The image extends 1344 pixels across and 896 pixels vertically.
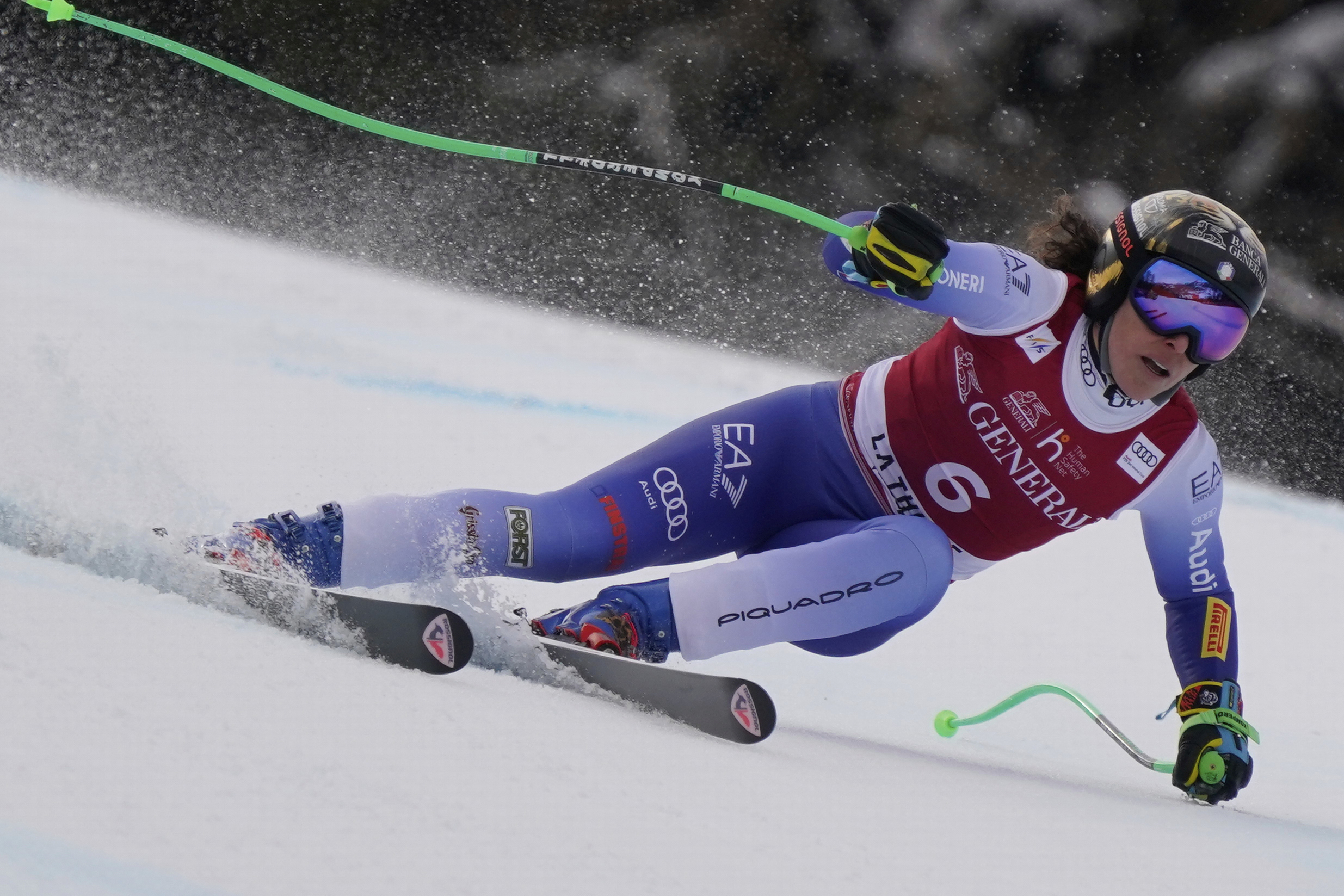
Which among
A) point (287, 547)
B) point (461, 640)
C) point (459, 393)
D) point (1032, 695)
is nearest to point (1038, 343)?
point (1032, 695)

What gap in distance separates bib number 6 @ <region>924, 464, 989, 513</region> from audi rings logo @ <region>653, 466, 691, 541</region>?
1.14 feet

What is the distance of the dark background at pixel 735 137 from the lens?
5.37 m

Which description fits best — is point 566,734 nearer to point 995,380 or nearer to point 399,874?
point 399,874

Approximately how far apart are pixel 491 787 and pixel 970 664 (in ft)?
5.69

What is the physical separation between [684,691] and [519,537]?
355 millimetres

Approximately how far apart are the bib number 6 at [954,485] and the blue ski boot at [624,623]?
43cm

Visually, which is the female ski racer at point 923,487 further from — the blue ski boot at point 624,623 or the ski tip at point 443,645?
the ski tip at point 443,645

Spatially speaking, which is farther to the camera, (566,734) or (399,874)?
(566,734)

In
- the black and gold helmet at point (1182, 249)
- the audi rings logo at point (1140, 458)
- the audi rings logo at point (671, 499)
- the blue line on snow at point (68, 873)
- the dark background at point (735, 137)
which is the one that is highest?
the dark background at point (735, 137)

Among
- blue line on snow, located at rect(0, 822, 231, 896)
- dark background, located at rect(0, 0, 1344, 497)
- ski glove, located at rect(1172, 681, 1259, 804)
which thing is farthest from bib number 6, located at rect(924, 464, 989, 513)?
dark background, located at rect(0, 0, 1344, 497)

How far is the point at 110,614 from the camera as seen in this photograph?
100cm

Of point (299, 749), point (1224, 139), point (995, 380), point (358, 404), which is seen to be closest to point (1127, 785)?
point (995, 380)

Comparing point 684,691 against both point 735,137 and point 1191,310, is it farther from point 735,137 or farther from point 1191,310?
point 735,137

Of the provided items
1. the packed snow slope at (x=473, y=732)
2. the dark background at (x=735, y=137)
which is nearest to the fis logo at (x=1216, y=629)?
the packed snow slope at (x=473, y=732)
